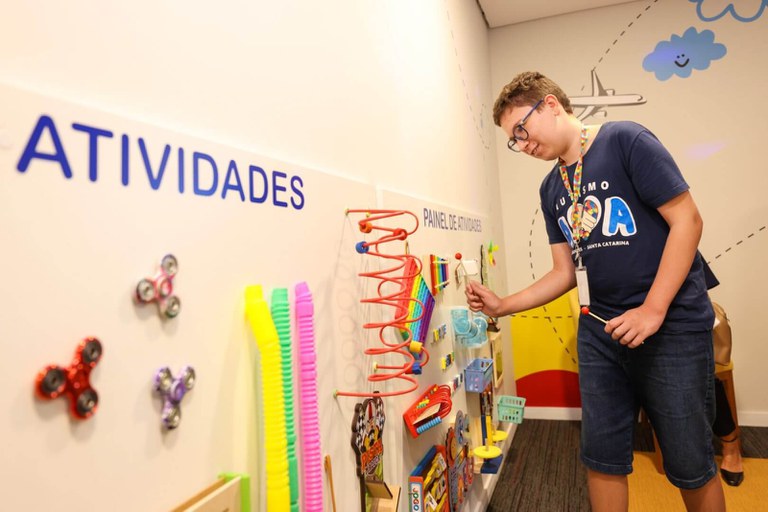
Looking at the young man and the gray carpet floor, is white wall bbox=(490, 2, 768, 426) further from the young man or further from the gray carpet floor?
the young man

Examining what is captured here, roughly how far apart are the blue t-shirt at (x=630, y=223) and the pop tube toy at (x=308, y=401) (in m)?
0.95

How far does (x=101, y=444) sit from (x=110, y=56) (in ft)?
1.40

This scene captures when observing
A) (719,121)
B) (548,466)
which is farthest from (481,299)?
A: (719,121)

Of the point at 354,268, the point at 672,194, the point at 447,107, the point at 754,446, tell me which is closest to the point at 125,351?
the point at 354,268

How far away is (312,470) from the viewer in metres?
0.80

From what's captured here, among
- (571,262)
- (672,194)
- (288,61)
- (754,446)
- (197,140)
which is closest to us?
(197,140)

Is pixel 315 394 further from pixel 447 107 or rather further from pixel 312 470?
pixel 447 107

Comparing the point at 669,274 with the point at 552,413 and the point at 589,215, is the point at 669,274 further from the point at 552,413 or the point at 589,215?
the point at 552,413

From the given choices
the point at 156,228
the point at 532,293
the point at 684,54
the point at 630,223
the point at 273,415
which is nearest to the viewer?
→ the point at 156,228

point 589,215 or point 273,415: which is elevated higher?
point 589,215

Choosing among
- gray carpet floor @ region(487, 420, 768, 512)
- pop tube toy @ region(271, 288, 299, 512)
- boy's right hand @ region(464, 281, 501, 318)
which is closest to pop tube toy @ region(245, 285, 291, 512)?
pop tube toy @ region(271, 288, 299, 512)

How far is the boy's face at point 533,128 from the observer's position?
149 centimetres

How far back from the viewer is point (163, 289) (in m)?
0.57

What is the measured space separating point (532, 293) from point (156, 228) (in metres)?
1.36
